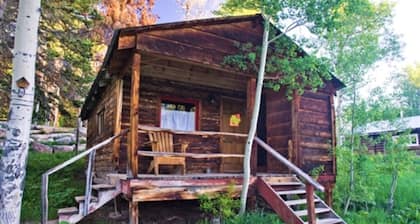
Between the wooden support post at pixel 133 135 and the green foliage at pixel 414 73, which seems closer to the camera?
the wooden support post at pixel 133 135

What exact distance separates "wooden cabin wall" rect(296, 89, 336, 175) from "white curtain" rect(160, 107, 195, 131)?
2.69 meters

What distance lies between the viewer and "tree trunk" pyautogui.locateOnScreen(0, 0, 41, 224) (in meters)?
3.68

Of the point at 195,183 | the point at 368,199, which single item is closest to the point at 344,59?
the point at 368,199

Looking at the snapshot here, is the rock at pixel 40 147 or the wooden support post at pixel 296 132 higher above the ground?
the wooden support post at pixel 296 132

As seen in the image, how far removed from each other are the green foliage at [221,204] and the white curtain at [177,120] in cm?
283

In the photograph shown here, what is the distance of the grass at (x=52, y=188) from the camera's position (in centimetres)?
675

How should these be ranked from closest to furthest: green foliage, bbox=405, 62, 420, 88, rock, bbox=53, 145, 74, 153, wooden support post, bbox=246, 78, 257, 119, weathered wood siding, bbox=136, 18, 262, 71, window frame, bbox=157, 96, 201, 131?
weathered wood siding, bbox=136, 18, 262, 71
wooden support post, bbox=246, 78, 257, 119
window frame, bbox=157, 96, 201, 131
rock, bbox=53, 145, 74, 153
green foliage, bbox=405, 62, 420, 88

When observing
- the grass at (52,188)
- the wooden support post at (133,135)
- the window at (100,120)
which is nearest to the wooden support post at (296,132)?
the wooden support post at (133,135)

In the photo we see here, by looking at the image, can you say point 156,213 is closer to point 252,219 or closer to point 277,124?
point 252,219

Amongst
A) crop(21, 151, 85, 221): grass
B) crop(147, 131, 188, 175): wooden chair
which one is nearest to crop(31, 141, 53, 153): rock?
crop(21, 151, 85, 221): grass

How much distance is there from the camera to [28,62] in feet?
12.9

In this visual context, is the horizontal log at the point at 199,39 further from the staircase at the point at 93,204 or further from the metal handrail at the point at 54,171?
the staircase at the point at 93,204

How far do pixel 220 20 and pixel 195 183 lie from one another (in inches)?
124

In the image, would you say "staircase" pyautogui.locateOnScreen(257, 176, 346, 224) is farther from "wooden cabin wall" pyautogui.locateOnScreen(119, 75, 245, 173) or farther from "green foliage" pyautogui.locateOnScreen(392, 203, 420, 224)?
"wooden cabin wall" pyautogui.locateOnScreen(119, 75, 245, 173)
